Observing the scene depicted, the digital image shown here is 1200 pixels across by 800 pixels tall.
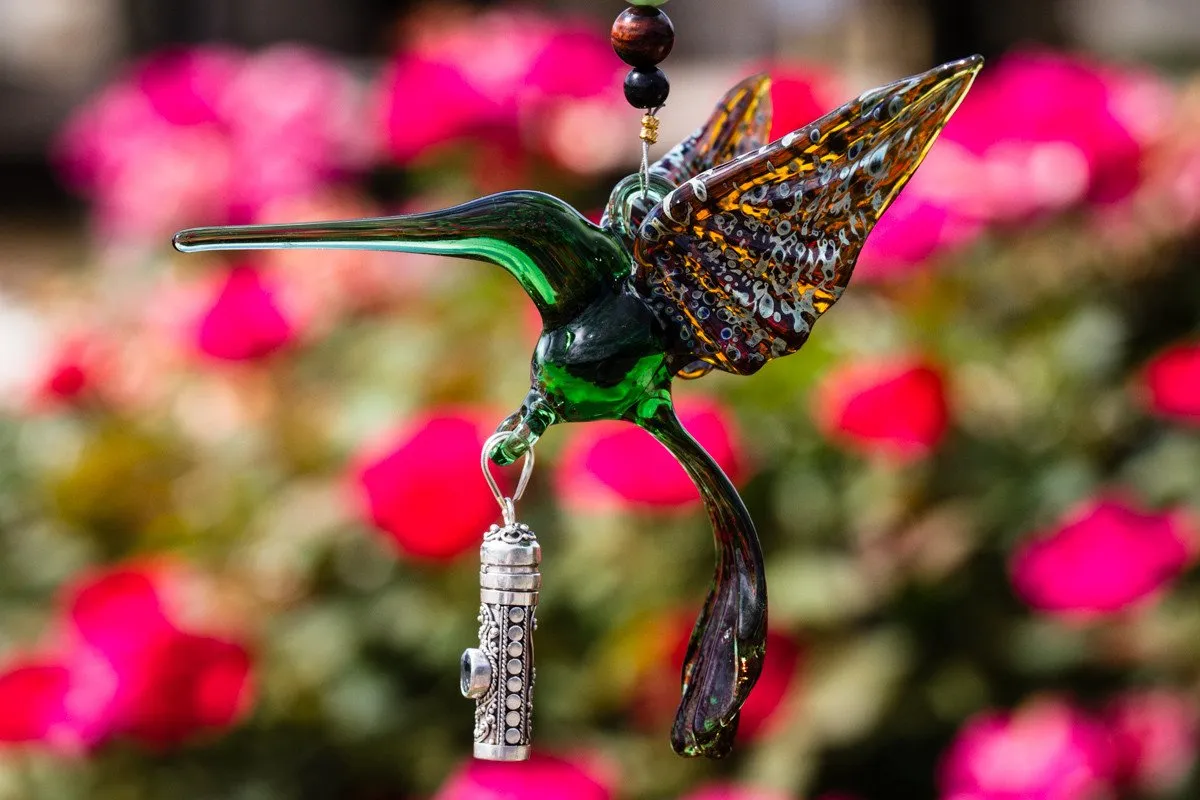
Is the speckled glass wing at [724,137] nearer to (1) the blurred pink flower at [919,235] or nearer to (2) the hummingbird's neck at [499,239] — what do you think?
(2) the hummingbird's neck at [499,239]

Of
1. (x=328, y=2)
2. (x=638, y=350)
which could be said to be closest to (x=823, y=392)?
(x=638, y=350)

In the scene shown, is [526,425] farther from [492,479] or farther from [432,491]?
[432,491]

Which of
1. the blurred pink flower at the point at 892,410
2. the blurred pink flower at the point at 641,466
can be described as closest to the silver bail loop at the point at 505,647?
the blurred pink flower at the point at 641,466

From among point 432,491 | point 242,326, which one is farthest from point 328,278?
point 432,491

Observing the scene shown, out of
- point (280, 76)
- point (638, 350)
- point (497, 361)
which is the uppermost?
point (280, 76)

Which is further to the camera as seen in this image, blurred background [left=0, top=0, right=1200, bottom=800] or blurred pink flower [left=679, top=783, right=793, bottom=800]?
blurred background [left=0, top=0, right=1200, bottom=800]

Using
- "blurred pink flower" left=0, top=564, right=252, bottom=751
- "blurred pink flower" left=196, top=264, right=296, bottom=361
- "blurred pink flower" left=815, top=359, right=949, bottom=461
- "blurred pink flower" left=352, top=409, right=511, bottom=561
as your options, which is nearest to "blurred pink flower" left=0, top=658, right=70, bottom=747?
"blurred pink flower" left=0, top=564, right=252, bottom=751

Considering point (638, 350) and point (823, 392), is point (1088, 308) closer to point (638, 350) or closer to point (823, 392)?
point (823, 392)

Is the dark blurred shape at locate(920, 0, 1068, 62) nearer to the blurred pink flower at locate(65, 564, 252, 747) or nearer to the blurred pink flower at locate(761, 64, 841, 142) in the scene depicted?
the blurred pink flower at locate(761, 64, 841, 142)
